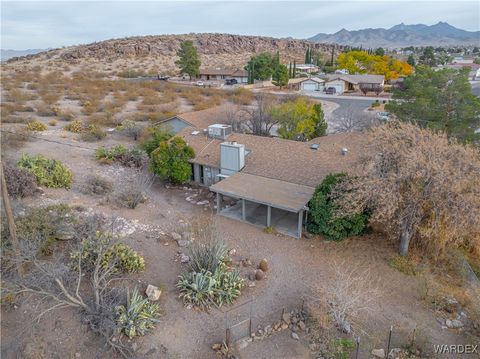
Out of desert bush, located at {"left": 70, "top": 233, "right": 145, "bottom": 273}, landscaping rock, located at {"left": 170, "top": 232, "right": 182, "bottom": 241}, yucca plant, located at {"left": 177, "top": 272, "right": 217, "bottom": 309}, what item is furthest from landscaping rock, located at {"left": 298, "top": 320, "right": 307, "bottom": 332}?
landscaping rock, located at {"left": 170, "top": 232, "right": 182, "bottom": 241}

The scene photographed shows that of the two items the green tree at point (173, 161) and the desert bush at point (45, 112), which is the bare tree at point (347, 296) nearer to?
the green tree at point (173, 161)

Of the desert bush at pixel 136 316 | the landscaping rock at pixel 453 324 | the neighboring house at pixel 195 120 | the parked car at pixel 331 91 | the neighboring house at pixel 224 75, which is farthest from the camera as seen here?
the neighboring house at pixel 224 75

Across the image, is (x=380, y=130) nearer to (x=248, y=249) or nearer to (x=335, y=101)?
(x=248, y=249)

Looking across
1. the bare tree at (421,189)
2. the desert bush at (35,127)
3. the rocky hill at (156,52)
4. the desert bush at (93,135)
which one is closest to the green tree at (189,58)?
the rocky hill at (156,52)

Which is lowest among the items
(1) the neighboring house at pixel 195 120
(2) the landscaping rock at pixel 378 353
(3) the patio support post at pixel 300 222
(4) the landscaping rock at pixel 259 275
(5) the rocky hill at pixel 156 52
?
(2) the landscaping rock at pixel 378 353


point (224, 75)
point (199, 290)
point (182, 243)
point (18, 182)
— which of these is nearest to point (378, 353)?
point (199, 290)

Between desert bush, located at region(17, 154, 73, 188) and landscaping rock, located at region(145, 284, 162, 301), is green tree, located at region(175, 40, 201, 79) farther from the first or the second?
landscaping rock, located at region(145, 284, 162, 301)

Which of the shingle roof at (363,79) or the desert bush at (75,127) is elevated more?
the shingle roof at (363,79)
